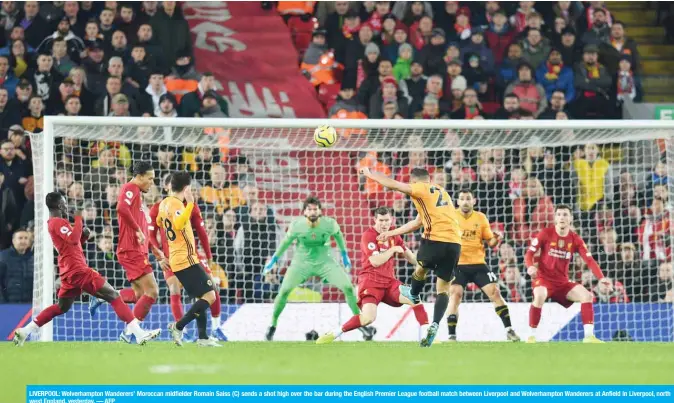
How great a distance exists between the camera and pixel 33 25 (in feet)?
55.7

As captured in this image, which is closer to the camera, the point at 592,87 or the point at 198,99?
the point at 198,99

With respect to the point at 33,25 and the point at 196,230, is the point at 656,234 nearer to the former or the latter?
the point at 196,230

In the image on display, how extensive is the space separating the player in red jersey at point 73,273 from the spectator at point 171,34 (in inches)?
259

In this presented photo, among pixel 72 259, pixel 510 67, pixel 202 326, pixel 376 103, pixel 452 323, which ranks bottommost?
pixel 452 323

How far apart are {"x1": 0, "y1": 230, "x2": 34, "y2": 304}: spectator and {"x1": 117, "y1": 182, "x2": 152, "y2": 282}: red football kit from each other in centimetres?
240

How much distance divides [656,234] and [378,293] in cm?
460

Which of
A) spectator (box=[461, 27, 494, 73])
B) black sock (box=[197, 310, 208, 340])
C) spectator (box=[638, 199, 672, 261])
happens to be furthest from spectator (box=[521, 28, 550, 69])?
black sock (box=[197, 310, 208, 340])

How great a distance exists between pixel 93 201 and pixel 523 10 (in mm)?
7802

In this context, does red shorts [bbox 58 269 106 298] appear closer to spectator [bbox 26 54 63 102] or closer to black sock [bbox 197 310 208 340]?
black sock [bbox 197 310 208 340]

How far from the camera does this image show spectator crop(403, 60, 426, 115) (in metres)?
16.5

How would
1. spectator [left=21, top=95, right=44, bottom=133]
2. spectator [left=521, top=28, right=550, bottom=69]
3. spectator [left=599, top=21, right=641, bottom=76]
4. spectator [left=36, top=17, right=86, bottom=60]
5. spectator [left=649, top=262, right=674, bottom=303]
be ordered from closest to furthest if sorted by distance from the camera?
1. spectator [left=649, top=262, right=674, bottom=303]
2. spectator [left=21, top=95, right=44, bottom=133]
3. spectator [left=36, top=17, right=86, bottom=60]
4. spectator [left=521, top=28, right=550, bottom=69]
5. spectator [left=599, top=21, right=641, bottom=76]

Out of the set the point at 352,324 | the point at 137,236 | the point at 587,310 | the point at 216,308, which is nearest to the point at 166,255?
the point at 216,308

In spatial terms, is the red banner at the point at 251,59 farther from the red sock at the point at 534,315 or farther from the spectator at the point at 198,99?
the red sock at the point at 534,315

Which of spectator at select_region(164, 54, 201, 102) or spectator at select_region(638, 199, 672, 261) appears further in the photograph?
spectator at select_region(164, 54, 201, 102)
